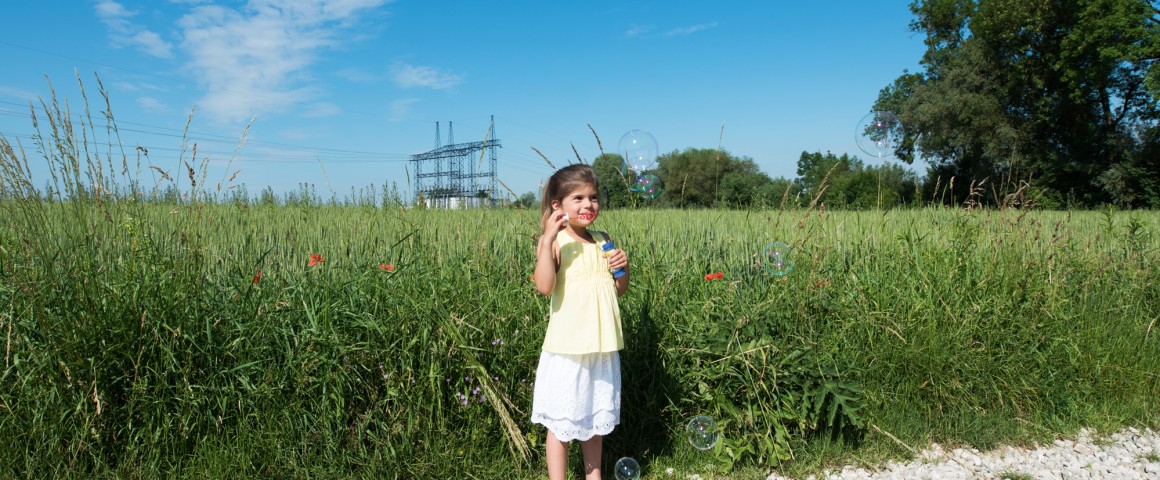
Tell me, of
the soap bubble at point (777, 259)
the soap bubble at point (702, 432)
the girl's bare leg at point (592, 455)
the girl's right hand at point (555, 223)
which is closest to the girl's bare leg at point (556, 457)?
the girl's bare leg at point (592, 455)

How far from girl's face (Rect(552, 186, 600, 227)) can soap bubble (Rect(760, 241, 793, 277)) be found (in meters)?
1.59

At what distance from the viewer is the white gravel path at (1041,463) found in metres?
3.46

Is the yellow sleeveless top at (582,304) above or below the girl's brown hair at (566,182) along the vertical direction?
below

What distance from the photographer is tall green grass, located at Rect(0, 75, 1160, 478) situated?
2.89 m

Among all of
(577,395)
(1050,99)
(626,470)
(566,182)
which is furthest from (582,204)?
(1050,99)

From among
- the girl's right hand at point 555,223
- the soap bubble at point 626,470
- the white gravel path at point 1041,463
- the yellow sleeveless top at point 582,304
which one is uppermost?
the girl's right hand at point 555,223

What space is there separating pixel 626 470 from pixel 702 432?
430 millimetres

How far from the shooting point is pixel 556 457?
2873 millimetres

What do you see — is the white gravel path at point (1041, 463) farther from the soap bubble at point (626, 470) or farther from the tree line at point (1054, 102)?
the tree line at point (1054, 102)

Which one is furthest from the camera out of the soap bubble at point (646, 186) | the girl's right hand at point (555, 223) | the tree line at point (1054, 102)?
the tree line at point (1054, 102)

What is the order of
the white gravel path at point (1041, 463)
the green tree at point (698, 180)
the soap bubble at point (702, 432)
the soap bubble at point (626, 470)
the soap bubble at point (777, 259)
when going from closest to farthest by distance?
the soap bubble at point (626, 470)
the soap bubble at point (702, 432)
the white gravel path at point (1041, 463)
the soap bubble at point (777, 259)
the green tree at point (698, 180)

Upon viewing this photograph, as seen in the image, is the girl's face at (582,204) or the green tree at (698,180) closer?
the girl's face at (582,204)

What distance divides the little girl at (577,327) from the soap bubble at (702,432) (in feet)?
1.87

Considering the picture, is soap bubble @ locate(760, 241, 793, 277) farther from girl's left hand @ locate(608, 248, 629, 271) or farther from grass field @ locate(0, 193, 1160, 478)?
girl's left hand @ locate(608, 248, 629, 271)
